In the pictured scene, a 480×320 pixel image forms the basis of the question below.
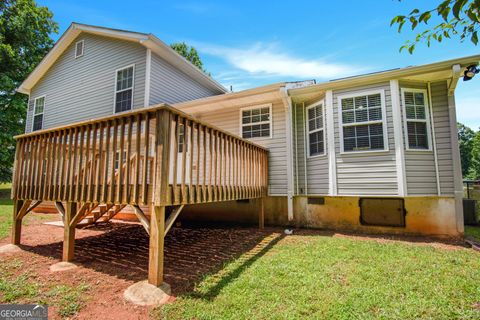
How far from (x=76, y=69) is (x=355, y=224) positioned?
12.7 m

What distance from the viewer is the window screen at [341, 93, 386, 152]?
651 cm

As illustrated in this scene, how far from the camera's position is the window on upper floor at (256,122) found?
8.07 metres

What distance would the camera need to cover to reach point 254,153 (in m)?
6.85

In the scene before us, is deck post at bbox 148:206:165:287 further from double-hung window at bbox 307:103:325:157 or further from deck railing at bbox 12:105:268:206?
double-hung window at bbox 307:103:325:157

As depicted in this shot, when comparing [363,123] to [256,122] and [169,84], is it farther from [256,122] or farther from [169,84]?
[169,84]

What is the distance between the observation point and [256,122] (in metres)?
8.30

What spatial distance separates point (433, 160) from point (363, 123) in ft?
5.99

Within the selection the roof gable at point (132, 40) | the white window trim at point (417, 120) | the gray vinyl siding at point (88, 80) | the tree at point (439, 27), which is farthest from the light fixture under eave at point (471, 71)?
the gray vinyl siding at point (88, 80)

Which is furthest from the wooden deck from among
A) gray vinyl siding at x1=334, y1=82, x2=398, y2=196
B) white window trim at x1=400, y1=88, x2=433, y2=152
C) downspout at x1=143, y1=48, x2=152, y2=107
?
downspout at x1=143, y1=48, x2=152, y2=107

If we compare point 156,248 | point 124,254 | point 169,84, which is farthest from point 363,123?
point 169,84

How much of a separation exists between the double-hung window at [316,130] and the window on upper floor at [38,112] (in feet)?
40.6

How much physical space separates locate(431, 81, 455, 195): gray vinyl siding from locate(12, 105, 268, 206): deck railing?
4474 mm

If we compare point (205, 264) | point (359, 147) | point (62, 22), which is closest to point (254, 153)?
point (359, 147)

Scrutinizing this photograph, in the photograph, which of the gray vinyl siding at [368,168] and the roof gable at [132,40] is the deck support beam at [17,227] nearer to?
the roof gable at [132,40]
